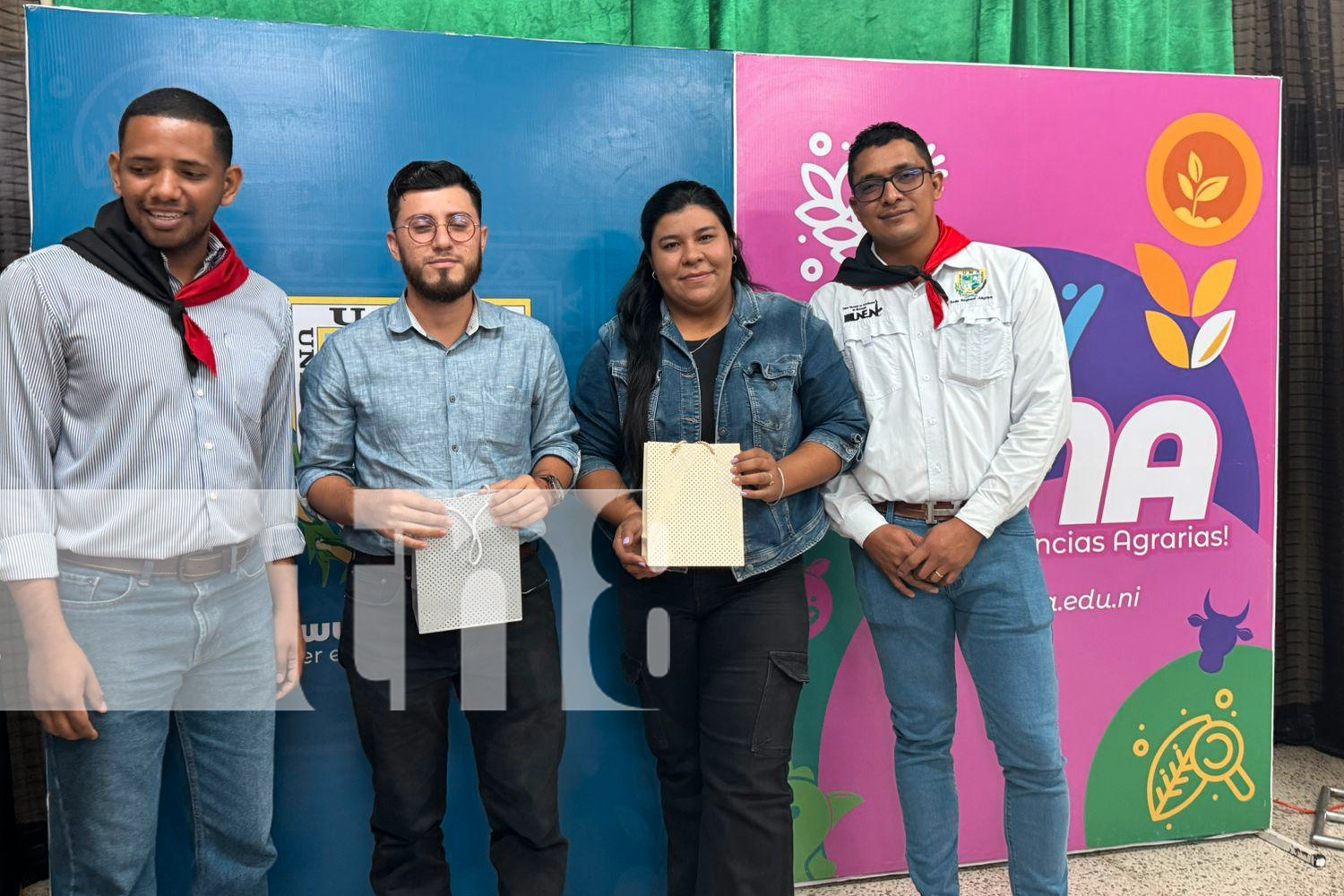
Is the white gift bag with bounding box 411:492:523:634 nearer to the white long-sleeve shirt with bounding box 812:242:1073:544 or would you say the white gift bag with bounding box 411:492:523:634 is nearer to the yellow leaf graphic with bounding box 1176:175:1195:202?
the white long-sleeve shirt with bounding box 812:242:1073:544

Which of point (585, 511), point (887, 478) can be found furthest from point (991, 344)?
point (585, 511)

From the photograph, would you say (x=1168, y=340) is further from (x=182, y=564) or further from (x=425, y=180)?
(x=182, y=564)

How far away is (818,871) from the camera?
2.45m

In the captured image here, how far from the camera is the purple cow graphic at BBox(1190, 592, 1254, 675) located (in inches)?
103

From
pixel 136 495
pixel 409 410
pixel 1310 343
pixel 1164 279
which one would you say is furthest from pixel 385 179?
pixel 1310 343

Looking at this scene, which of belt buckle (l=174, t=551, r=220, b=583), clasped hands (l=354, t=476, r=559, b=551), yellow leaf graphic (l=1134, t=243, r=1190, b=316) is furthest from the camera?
yellow leaf graphic (l=1134, t=243, r=1190, b=316)

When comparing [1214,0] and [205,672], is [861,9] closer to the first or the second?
[1214,0]

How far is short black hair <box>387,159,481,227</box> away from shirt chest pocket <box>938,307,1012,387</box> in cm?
101

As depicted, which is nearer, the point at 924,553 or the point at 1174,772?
the point at 924,553

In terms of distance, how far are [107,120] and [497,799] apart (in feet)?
5.48

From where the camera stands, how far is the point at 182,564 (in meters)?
1.57

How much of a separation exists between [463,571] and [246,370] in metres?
0.53

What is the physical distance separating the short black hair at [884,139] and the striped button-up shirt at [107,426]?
4.28 ft

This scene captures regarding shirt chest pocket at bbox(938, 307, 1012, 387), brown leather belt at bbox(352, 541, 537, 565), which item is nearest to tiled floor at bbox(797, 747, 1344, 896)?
brown leather belt at bbox(352, 541, 537, 565)
